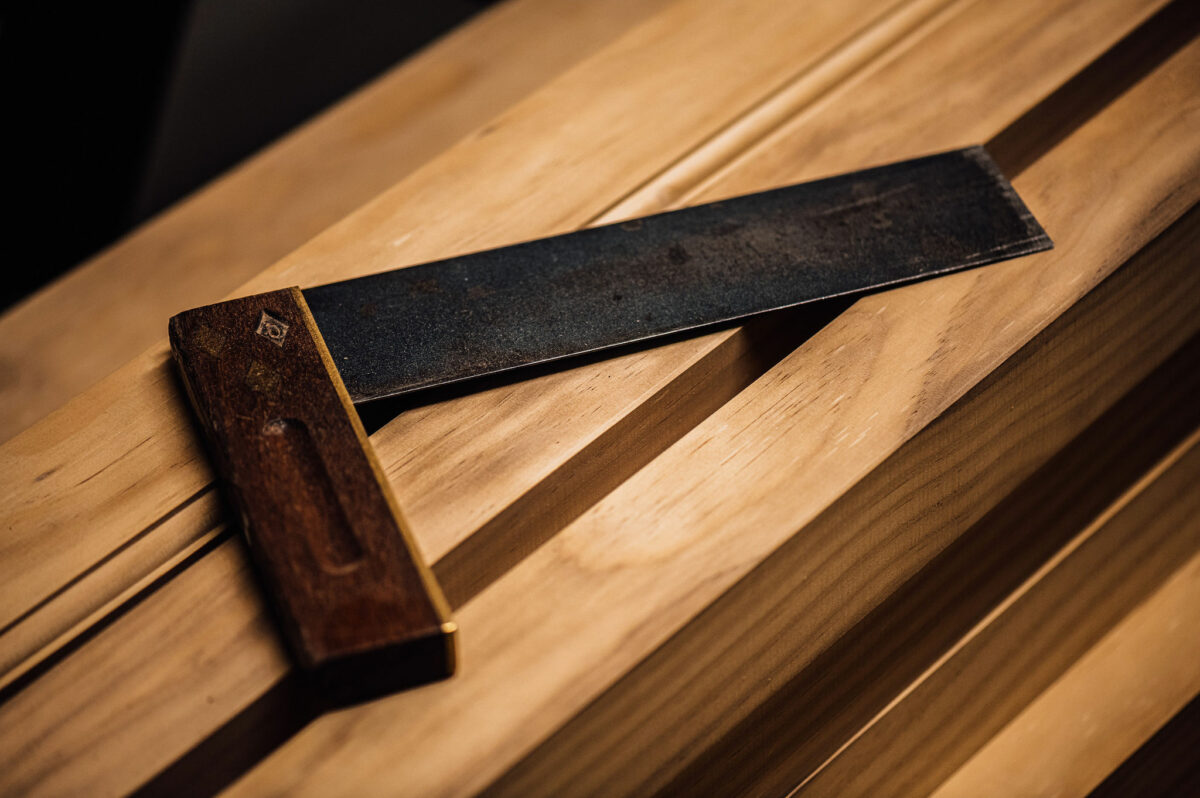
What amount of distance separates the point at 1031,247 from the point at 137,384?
0.82m

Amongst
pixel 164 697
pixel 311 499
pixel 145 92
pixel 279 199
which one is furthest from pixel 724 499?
pixel 145 92

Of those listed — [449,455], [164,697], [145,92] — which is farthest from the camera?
[145,92]

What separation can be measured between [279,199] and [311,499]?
2.59 ft

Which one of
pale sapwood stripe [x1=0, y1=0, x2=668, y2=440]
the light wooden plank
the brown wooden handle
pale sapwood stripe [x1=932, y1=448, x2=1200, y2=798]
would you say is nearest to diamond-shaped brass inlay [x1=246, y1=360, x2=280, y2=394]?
the brown wooden handle

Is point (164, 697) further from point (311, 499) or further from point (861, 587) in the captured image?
point (861, 587)

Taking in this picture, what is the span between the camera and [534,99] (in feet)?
3.75

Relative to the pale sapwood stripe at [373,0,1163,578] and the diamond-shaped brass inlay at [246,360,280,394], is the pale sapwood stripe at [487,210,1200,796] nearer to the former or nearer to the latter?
the pale sapwood stripe at [373,0,1163,578]

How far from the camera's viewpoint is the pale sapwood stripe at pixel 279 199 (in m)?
1.22

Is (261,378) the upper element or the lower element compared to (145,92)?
lower

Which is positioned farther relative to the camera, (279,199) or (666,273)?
(279,199)

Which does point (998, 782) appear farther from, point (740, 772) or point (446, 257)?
point (446, 257)

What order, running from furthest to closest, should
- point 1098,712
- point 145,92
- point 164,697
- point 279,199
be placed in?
point 145,92 < point 279,199 < point 1098,712 < point 164,697

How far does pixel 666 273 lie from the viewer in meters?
0.87

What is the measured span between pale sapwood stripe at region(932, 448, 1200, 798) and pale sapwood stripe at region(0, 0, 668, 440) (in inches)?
37.3
